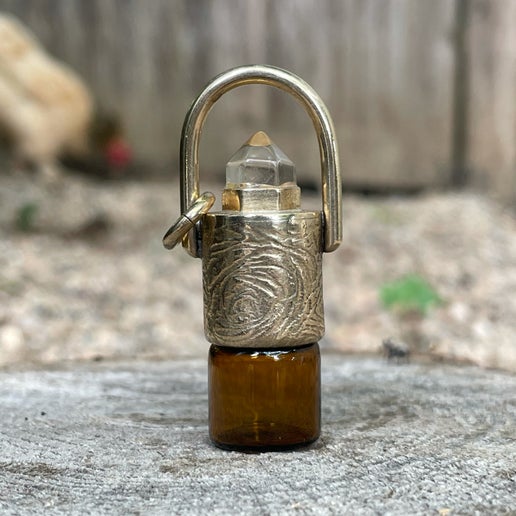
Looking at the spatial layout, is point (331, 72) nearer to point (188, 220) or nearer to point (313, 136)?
point (313, 136)

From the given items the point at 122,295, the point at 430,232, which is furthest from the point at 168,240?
the point at 430,232

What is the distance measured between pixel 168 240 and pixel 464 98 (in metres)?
2.77

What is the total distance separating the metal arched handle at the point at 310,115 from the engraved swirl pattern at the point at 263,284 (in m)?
0.05

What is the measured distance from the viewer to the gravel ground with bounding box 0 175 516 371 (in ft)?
9.43

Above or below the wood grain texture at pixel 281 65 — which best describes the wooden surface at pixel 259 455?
below

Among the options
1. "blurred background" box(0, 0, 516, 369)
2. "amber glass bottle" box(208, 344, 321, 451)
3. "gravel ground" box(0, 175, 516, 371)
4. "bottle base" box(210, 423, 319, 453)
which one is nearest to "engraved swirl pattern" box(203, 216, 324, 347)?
"amber glass bottle" box(208, 344, 321, 451)

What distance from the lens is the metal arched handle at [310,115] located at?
4.22 ft

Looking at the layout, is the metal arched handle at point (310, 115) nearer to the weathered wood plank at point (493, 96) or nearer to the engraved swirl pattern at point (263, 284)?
the engraved swirl pattern at point (263, 284)

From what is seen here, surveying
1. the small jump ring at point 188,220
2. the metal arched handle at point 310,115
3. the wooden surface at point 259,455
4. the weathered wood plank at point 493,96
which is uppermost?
the weathered wood plank at point 493,96

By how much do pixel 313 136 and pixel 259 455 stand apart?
2782mm

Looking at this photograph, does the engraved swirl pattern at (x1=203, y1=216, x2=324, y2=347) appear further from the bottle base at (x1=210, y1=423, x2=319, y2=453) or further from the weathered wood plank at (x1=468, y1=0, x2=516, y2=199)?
the weathered wood plank at (x1=468, y1=0, x2=516, y2=199)

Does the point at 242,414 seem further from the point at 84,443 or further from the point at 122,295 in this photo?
the point at 122,295

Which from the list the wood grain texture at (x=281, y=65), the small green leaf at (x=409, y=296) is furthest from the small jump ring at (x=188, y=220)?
the wood grain texture at (x=281, y=65)

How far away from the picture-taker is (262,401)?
4.19 ft
